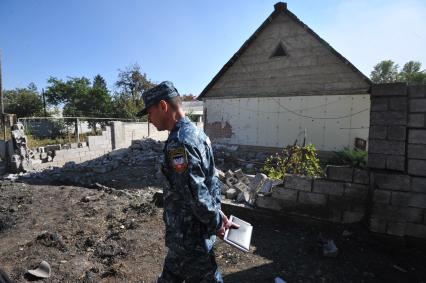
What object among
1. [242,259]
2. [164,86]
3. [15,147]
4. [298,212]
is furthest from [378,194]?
[15,147]

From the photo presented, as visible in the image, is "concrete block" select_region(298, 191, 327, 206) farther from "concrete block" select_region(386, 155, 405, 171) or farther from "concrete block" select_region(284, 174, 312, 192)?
"concrete block" select_region(386, 155, 405, 171)

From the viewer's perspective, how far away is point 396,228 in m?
3.40

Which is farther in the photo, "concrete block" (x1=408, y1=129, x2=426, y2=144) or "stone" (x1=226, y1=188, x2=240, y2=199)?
"stone" (x1=226, y1=188, x2=240, y2=199)

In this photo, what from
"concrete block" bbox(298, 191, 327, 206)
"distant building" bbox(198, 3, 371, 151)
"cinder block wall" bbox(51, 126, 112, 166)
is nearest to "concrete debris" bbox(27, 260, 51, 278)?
"concrete block" bbox(298, 191, 327, 206)

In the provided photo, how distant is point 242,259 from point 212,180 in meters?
1.82

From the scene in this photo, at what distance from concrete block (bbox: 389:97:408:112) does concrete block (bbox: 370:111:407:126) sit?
48 millimetres

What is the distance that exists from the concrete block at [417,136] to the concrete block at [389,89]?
0.46 m

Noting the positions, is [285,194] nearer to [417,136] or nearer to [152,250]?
[417,136]

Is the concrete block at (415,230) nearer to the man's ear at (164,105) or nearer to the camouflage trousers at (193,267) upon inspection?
the camouflage trousers at (193,267)

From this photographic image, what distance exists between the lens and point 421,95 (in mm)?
3248

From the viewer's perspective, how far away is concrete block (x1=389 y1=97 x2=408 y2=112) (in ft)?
10.9

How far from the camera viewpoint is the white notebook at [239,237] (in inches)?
72.9

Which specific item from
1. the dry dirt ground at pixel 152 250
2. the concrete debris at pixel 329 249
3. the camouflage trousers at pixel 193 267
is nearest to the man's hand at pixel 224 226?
the camouflage trousers at pixel 193 267

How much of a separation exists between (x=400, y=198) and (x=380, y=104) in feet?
3.81
